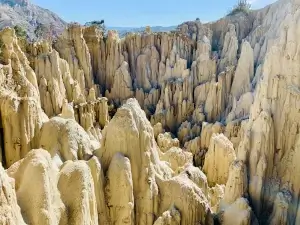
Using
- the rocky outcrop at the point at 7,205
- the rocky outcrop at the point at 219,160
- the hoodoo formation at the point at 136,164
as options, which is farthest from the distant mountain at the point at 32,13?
the rocky outcrop at the point at 7,205

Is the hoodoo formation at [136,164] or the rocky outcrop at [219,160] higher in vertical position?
the hoodoo formation at [136,164]

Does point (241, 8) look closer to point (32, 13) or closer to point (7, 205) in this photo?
point (7, 205)

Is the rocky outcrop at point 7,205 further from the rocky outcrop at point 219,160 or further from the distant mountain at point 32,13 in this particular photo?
the distant mountain at point 32,13

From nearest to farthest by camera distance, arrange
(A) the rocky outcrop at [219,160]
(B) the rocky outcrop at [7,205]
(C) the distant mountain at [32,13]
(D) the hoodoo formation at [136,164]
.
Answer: (B) the rocky outcrop at [7,205]
(D) the hoodoo formation at [136,164]
(A) the rocky outcrop at [219,160]
(C) the distant mountain at [32,13]

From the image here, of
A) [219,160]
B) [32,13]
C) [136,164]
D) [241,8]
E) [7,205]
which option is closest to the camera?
[7,205]

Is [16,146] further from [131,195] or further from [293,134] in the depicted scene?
[293,134]

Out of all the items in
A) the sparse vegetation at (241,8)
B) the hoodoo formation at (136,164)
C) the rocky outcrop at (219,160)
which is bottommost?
the rocky outcrop at (219,160)

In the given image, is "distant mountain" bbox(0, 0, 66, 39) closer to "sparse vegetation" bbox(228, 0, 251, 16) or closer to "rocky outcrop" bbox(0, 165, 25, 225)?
"sparse vegetation" bbox(228, 0, 251, 16)

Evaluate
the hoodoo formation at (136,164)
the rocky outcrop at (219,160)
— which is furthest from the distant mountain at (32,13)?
the rocky outcrop at (219,160)

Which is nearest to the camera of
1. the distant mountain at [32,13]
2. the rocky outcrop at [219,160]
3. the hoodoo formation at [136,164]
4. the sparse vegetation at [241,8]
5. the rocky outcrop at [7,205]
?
the rocky outcrop at [7,205]

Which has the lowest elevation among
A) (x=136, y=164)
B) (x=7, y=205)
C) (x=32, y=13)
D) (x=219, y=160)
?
(x=219, y=160)

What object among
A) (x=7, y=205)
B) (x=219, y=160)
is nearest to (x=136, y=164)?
(x=7, y=205)

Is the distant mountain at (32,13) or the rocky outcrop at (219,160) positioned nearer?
the rocky outcrop at (219,160)

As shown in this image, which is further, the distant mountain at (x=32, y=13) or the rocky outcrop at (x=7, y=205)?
the distant mountain at (x=32, y=13)
